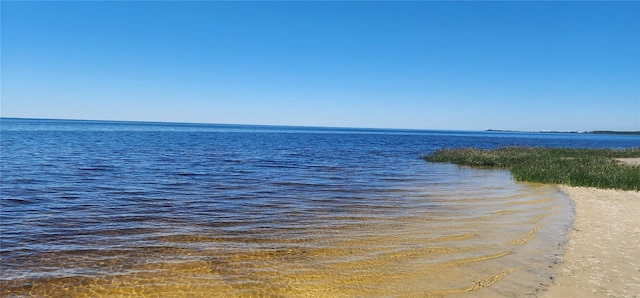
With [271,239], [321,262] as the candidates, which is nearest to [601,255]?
[321,262]

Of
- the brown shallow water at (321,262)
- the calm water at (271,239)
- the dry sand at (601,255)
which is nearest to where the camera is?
the dry sand at (601,255)

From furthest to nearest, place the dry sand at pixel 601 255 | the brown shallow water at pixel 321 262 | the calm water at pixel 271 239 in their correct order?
1. the calm water at pixel 271 239
2. the brown shallow water at pixel 321 262
3. the dry sand at pixel 601 255

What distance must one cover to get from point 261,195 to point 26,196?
385 inches

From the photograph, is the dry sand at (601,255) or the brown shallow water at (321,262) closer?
the dry sand at (601,255)

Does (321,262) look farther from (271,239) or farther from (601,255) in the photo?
(601,255)

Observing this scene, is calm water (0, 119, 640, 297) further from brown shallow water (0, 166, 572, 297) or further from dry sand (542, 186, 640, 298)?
dry sand (542, 186, 640, 298)

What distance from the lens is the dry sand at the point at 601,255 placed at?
7508 millimetres

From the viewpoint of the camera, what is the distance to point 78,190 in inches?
733

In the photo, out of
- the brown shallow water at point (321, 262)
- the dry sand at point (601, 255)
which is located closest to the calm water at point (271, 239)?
the brown shallow water at point (321, 262)

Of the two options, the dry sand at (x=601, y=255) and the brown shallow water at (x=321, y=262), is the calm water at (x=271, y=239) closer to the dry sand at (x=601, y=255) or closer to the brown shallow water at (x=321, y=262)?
the brown shallow water at (x=321, y=262)

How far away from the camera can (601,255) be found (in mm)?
9531

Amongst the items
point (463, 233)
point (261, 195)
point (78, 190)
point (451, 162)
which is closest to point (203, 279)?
point (463, 233)

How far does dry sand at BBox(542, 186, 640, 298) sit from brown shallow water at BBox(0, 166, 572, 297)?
0.43 meters

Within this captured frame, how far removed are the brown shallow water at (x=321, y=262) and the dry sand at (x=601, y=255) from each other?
1.41 ft
